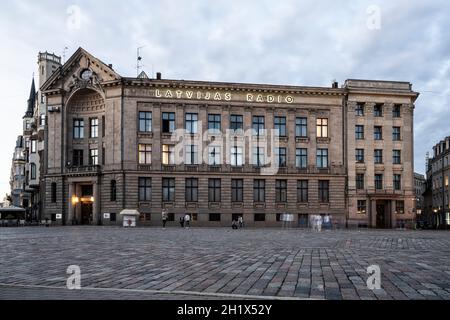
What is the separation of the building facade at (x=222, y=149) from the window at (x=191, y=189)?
13cm

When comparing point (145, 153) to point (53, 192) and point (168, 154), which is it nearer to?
point (168, 154)

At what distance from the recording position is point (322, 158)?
63.3m

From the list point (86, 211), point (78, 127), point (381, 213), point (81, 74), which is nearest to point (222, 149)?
point (78, 127)

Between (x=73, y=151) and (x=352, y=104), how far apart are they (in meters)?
38.5

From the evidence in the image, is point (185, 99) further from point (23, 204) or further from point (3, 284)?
point (23, 204)

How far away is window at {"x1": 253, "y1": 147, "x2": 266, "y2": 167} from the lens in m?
61.9

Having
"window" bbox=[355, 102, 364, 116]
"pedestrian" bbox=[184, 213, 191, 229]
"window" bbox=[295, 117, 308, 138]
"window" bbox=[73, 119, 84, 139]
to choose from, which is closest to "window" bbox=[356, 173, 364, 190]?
"window" bbox=[355, 102, 364, 116]

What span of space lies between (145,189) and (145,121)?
28.6ft

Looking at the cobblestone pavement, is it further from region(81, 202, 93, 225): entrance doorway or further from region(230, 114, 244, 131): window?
region(81, 202, 93, 225): entrance doorway

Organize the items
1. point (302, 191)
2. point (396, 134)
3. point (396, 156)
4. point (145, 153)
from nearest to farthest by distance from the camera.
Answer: point (145, 153), point (302, 191), point (396, 156), point (396, 134)

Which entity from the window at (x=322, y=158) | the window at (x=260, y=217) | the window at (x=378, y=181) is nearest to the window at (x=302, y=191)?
the window at (x=322, y=158)

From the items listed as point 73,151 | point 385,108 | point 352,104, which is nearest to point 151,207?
point 73,151

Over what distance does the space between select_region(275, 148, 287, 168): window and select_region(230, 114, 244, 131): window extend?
5.89 metres

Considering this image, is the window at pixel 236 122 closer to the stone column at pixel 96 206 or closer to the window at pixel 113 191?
the window at pixel 113 191
